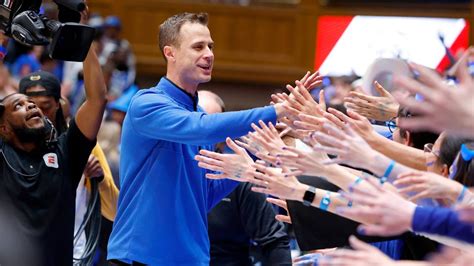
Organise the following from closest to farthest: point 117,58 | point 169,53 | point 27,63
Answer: point 169,53 < point 27,63 < point 117,58

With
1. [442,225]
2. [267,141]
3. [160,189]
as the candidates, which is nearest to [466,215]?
[442,225]

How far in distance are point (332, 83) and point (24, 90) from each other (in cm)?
401

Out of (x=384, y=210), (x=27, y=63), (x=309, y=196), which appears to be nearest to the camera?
(x=384, y=210)

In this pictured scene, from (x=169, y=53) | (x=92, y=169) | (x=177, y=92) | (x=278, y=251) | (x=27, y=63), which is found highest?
(x=169, y=53)

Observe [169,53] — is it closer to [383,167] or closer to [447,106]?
[383,167]

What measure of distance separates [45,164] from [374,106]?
66.6 inches

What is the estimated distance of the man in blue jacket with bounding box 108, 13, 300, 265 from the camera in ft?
14.4

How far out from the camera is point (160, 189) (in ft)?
14.5

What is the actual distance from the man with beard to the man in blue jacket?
46cm

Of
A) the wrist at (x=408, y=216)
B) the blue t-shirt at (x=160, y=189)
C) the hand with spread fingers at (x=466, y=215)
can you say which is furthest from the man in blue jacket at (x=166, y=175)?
the hand with spread fingers at (x=466, y=215)

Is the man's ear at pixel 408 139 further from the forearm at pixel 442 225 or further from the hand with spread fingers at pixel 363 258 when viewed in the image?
the hand with spread fingers at pixel 363 258

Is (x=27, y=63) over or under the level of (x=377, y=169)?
under

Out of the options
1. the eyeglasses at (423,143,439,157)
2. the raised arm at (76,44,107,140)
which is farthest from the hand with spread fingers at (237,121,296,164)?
the raised arm at (76,44,107,140)

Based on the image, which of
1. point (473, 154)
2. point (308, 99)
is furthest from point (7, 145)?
point (473, 154)
